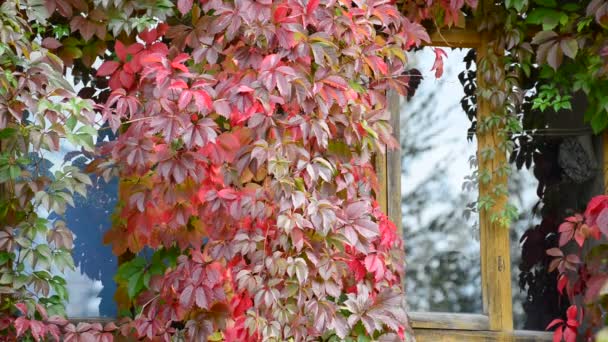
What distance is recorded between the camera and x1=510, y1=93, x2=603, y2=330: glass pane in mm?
3594

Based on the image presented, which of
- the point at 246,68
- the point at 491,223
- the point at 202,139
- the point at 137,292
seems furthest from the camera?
the point at 491,223

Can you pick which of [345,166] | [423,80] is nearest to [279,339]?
[345,166]

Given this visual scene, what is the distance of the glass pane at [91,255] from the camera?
353cm

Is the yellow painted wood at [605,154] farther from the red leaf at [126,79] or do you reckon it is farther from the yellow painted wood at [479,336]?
the red leaf at [126,79]

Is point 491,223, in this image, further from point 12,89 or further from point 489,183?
point 12,89

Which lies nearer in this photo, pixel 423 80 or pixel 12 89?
pixel 12 89

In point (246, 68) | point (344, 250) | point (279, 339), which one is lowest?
point (279, 339)

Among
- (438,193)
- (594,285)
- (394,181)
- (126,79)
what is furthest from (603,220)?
(126,79)

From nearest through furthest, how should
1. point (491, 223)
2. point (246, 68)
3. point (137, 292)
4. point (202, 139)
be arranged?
point (202, 139)
point (246, 68)
point (137, 292)
point (491, 223)

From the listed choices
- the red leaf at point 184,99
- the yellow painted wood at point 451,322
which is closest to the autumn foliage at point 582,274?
the yellow painted wood at point 451,322

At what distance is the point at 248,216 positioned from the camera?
279cm

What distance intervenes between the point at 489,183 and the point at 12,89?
76.3 inches

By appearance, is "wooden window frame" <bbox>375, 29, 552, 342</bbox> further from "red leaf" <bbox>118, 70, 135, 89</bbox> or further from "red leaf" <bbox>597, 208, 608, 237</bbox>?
"red leaf" <bbox>118, 70, 135, 89</bbox>

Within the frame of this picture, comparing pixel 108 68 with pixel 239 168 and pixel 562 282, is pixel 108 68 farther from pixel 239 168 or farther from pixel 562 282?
pixel 562 282
